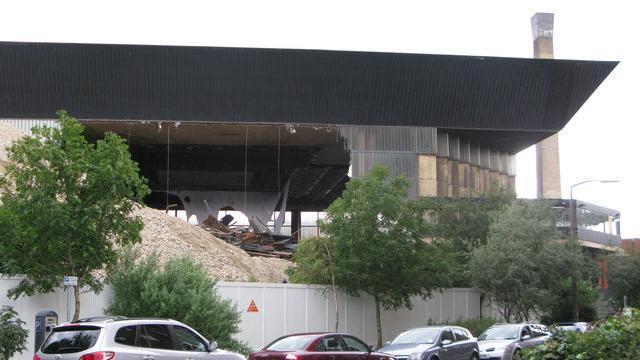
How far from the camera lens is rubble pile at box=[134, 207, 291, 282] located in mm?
33406

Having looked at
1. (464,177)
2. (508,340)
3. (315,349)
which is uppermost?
(464,177)

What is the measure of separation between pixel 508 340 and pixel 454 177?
30113mm

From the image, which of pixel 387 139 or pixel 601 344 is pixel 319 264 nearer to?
pixel 601 344

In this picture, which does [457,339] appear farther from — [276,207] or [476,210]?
[276,207]

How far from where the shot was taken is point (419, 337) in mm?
22953

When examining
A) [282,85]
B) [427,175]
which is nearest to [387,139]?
[427,175]

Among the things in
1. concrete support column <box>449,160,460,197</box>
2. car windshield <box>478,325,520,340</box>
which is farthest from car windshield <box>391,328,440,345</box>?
concrete support column <box>449,160,460,197</box>

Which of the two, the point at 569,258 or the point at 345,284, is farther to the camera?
the point at 569,258

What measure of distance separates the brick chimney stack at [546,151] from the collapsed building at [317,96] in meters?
17.6

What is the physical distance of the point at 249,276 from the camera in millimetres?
35219

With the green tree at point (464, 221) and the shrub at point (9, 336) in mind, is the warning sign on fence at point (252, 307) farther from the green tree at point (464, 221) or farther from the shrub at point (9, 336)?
the green tree at point (464, 221)

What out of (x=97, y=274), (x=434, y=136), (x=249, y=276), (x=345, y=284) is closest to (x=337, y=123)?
(x=434, y=136)

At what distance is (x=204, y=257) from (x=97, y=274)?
8.15 m

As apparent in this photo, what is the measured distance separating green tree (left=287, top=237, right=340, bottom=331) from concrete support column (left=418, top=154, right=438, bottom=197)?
824 inches
